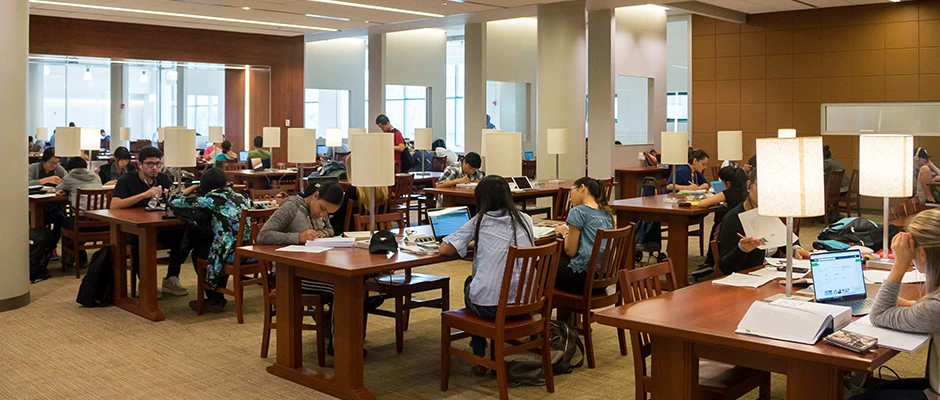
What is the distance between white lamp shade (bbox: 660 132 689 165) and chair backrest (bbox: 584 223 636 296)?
9.48 feet

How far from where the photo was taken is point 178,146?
6445mm

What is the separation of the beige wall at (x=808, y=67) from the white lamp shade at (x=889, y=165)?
29.9 feet

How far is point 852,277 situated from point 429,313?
126 inches

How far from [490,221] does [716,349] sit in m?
1.55

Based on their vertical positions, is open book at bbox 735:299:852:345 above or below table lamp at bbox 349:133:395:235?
below

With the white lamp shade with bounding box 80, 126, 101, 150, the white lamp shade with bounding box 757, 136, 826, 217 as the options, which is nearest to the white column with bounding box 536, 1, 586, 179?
the white lamp shade with bounding box 80, 126, 101, 150

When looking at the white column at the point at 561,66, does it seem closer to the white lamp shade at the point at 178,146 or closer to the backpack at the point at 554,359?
the white lamp shade at the point at 178,146

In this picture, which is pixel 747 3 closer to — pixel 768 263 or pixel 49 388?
pixel 768 263

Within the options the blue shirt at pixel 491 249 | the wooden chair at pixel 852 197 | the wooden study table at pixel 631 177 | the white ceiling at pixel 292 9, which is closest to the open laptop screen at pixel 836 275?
the blue shirt at pixel 491 249

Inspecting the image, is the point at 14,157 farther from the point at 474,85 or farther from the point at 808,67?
the point at 808,67

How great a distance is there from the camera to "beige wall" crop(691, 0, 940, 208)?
12.0 metres

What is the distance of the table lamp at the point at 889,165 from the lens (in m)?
4.03

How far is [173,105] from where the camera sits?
1514 cm

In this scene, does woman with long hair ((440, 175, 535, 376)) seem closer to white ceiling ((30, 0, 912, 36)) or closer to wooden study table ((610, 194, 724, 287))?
wooden study table ((610, 194, 724, 287))
